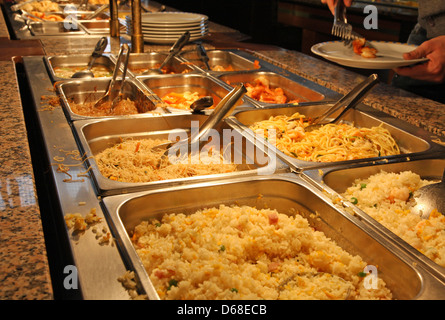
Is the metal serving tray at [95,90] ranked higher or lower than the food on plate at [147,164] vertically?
higher

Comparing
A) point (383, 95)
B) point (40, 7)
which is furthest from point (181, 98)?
point (40, 7)

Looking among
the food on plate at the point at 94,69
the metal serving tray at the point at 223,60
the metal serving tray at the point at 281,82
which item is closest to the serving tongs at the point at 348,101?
the metal serving tray at the point at 281,82

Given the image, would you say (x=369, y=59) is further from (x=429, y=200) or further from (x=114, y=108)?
(x=114, y=108)

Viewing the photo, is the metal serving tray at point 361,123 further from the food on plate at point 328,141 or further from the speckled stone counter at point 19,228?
the speckled stone counter at point 19,228

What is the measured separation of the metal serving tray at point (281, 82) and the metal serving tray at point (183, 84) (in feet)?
0.34

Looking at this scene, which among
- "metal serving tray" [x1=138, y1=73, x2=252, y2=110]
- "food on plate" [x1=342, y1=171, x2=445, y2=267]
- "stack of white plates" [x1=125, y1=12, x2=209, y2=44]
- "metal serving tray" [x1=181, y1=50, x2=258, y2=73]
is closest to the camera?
"food on plate" [x1=342, y1=171, x2=445, y2=267]

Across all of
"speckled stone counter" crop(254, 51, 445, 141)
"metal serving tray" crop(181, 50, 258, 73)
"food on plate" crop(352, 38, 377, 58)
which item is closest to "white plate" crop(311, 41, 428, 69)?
"food on plate" crop(352, 38, 377, 58)

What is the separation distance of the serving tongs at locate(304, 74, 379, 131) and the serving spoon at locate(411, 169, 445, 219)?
0.74 meters

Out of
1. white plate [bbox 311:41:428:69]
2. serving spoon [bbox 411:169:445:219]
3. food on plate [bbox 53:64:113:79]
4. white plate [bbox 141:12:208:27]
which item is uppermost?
white plate [bbox 141:12:208:27]

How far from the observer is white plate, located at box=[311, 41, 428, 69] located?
2256mm

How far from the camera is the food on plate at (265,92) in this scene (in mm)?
2576

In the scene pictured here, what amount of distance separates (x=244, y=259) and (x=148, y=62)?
7.83 feet

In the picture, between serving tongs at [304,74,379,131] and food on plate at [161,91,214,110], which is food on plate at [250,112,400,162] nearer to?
serving tongs at [304,74,379,131]
